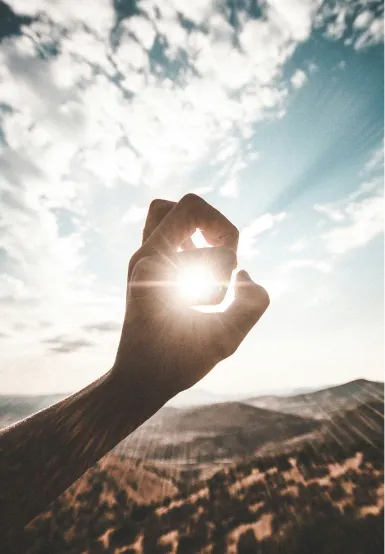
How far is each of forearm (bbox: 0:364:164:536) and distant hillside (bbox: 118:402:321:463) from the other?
579 inches

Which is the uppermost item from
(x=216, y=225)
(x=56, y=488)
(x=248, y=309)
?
(x=216, y=225)

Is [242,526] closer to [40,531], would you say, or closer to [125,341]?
[40,531]

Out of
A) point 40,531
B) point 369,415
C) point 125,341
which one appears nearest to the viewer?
point 125,341

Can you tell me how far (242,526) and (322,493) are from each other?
270 cm

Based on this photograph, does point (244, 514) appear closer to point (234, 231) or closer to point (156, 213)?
point (234, 231)

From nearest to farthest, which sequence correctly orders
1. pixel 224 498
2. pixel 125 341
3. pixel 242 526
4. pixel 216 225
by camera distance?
1. pixel 125 341
2. pixel 216 225
3. pixel 242 526
4. pixel 224 498

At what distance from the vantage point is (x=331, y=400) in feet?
50.0

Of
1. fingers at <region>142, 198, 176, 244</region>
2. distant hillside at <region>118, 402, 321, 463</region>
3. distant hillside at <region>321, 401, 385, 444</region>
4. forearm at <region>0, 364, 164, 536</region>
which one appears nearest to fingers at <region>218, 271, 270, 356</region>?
forearm at <region>0, 364, 164, 536</region>

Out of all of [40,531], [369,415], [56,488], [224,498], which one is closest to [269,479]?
[224,498]

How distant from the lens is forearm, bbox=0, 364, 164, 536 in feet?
3.33

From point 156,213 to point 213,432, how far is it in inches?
745

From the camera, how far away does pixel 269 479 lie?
9.48 m

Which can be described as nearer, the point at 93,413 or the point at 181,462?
the point at 93,413

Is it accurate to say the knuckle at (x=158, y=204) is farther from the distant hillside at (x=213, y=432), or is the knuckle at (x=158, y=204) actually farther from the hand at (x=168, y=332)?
the distant hillside at (x=213, y=432)
